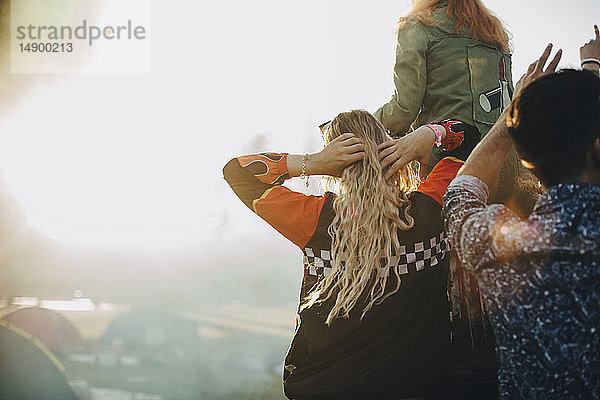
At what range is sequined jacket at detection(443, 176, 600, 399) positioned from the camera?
0.82 meters

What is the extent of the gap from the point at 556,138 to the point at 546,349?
33 centimetres

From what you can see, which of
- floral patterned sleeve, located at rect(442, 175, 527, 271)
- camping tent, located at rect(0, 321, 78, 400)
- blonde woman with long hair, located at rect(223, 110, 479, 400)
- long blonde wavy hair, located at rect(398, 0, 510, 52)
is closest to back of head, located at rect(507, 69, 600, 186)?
floral patterned sleeve, located at rect(442, 175, 527, 271)

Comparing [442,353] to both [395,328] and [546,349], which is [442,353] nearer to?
[395,328]

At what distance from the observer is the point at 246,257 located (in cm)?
1219

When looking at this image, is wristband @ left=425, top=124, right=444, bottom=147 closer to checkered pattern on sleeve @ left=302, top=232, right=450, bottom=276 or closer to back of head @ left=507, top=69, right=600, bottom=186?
checkered pattern on sleeve @ left=302, top=232, right=450, bottom=276

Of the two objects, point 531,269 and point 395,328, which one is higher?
point 531,269

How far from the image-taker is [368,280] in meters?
1.40

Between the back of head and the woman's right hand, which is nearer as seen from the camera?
the back of head

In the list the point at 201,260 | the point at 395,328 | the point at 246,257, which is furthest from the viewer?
the point at 246,257

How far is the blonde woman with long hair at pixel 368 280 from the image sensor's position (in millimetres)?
1371

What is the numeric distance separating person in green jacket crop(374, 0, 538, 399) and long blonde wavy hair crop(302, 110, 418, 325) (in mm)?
267

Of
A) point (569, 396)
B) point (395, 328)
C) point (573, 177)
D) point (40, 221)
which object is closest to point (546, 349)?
point (569, 396)

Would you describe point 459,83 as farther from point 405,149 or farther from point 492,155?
point 492,155

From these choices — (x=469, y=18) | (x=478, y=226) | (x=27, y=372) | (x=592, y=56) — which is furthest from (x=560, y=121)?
(x=27, y=372)
